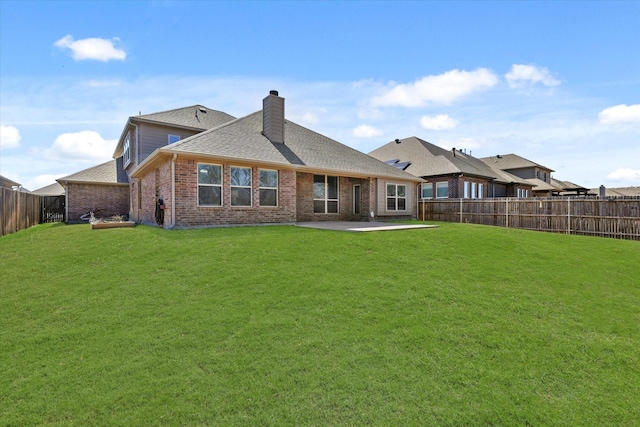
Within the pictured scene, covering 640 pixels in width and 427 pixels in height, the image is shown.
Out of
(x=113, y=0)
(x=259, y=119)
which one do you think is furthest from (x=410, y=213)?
(x=113, y=0)

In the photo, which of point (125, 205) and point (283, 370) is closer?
point (283, 370)

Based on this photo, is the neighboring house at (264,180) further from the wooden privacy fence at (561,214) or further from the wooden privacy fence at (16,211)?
the wooden privacy fence at (16,211)

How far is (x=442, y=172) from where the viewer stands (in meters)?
23.8

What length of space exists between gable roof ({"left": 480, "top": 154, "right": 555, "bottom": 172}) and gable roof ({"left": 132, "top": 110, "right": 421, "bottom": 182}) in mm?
24722

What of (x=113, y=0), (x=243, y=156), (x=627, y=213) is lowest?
(x=627, y=213)

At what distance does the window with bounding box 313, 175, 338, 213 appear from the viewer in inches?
600

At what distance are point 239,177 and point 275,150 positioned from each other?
2425 mm

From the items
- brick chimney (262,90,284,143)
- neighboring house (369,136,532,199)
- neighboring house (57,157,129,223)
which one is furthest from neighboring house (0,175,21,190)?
neighboring house (369,136,532,199)

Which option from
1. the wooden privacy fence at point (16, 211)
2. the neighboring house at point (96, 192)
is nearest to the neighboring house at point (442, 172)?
the neighboring house at point (96, 192)

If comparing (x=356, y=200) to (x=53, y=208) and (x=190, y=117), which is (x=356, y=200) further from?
(x=53, y=208)

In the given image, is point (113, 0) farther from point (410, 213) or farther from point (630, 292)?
point (410, 213)

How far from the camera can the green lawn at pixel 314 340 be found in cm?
305

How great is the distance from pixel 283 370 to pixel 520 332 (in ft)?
11.2

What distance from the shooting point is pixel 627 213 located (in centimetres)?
1227
